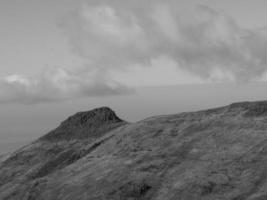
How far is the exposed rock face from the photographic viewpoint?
178ft

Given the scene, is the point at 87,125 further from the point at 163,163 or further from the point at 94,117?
the point at 163,163

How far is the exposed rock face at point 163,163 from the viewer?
54406 mm

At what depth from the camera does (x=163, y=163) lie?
6375cm

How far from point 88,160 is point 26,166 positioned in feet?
66.9

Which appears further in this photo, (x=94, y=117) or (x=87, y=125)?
(x=94, y=117)

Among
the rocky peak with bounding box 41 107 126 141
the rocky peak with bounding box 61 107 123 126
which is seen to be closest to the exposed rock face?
the rocky peak with bounding box 41 107 126 141

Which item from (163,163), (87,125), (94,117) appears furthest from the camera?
(94,117)

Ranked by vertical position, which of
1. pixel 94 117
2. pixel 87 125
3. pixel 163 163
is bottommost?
pixel 163 163

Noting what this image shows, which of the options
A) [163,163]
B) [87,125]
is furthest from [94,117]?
[163,163]

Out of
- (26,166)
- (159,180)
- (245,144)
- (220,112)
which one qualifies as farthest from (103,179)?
(26,166)

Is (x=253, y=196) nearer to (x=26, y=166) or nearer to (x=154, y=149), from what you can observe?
(x=154, y=149)

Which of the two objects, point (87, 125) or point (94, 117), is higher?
point (94, 117)

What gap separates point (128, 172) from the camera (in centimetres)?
6353

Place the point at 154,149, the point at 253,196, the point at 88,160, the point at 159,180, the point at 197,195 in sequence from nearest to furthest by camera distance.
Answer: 1. the point at 253,196
2. the point at 197,195
3. the point at 159,180
4. the point at 154,149
5. the point at 88,160
